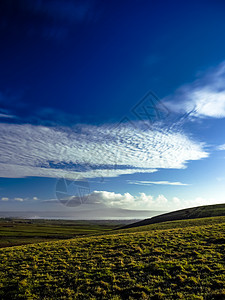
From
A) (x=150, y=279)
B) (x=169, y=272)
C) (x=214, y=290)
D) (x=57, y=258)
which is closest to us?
(x=214, y=290)

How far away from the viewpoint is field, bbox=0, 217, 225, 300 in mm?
11430

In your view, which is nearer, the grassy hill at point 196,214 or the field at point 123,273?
the field at point 123,273

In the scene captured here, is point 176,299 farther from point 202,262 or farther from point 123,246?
point 123,246

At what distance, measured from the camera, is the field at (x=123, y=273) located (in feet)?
37.5

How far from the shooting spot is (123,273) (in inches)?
562

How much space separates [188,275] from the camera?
13250mm

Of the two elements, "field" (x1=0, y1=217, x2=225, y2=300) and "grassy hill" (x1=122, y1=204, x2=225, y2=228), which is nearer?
"field" (x1=0, y1=217, x2=225, y2=300)

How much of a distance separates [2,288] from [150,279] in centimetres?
1076

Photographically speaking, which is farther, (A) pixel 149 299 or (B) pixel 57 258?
(B) pixel 57 258

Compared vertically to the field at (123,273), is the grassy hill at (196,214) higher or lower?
lower

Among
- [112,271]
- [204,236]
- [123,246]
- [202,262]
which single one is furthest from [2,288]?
[204,236]

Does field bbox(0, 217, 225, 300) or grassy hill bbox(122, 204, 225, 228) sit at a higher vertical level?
field bbox(0, 217, 225, 300)

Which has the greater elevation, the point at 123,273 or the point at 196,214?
the point at 123,273

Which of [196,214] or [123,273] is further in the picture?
[196,214]
